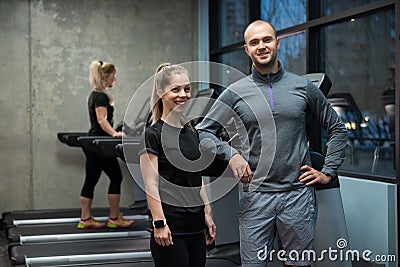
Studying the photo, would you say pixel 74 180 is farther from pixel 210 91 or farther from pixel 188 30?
pixel 210 91

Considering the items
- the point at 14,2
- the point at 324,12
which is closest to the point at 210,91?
the point at 324,12

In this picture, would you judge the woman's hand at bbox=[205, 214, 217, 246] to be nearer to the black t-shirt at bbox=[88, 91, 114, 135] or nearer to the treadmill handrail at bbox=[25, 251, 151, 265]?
the treadmill handrail at bbox=[25, 251, 151, 265]

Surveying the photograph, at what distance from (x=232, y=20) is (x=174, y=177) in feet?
16.0

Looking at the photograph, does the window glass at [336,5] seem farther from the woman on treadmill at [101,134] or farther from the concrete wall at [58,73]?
the concrete wall at [58,73]

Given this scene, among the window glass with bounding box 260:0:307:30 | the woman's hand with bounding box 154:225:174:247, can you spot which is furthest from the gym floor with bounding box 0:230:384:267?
the window glass with bounding box 260:0:307:30

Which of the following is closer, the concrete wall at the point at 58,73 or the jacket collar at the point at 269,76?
the jacket collar at the point at 269,76

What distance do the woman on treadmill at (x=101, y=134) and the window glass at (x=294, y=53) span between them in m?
1.60

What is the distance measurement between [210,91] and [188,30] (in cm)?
275

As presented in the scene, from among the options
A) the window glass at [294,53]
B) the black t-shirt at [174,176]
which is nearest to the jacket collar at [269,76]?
the black t-shirt at [174,176]

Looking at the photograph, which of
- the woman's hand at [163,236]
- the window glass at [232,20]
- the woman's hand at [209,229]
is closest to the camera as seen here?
the woman's hand at [163,236]

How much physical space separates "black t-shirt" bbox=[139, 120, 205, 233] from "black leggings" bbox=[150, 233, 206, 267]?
0.04m

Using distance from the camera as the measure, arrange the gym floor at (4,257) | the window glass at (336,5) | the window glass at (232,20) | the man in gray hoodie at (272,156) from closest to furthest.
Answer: the man in gray hoodie at (272,156), the gym floor at (4,257), the window glass at (336,5), the window glass at (232,20)

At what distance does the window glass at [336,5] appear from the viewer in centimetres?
473

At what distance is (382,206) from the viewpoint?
404 centimetres
